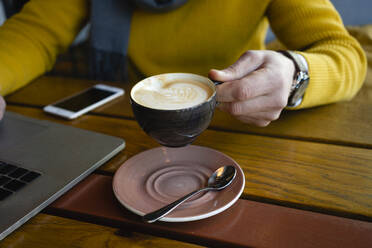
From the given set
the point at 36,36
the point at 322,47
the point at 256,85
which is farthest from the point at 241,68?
the point at 36,36

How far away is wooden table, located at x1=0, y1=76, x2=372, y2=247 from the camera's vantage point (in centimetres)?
52

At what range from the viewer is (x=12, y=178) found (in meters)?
0.62

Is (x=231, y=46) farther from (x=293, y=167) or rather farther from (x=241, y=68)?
(x=293, y=167)

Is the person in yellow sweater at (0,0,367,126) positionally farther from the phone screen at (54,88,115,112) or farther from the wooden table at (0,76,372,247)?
the phone screen at (54,88,115,112)

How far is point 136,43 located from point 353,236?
1114mm

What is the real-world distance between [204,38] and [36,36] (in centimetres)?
67

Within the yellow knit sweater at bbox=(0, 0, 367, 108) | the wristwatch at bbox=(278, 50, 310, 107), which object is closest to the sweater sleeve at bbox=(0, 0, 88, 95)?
the yellow knit sweater at bbox=(0, 0, 367, 108)

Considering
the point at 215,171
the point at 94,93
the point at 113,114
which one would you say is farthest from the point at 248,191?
the point at 94,93

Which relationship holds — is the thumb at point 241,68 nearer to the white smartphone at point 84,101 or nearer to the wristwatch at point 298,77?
the wristwatch at point 298,77

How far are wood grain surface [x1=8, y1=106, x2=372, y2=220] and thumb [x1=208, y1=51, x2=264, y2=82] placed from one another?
18cm

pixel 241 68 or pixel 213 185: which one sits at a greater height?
pixel 241 68

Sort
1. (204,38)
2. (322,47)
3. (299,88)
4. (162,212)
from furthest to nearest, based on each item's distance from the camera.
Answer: (204,38)
(322,47)
(299,88)
(162,212)

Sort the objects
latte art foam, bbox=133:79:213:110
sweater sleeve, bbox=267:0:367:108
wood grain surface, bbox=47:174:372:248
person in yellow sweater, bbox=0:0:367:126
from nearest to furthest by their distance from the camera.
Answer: wood grain surface, bbox=47:174:372:248, latte art foam, bbox=133:79:213:110, person in yellow sweater, bbox=0:0:367:126, sweater sleeve, bbox=267:0:367:108

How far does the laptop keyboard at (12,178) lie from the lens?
0.59 metres
